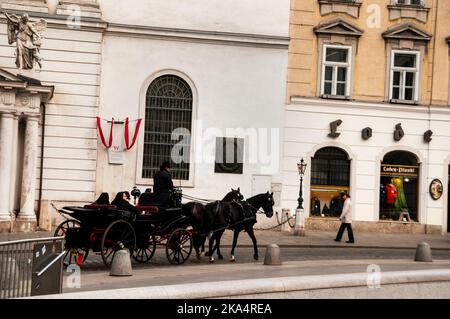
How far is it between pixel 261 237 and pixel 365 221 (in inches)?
221

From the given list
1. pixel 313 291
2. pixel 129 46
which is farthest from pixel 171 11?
pixel 313 291

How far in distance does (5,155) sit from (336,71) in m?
13.2

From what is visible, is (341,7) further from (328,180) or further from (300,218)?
(300,218)

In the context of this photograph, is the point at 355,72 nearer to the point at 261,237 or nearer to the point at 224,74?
the point at 224,74

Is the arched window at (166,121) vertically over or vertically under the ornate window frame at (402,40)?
under

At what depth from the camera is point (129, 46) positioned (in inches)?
1299

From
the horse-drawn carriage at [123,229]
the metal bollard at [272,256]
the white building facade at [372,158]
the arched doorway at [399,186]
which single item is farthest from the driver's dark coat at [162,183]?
the arched doorway at [399,186]

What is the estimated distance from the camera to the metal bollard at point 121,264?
17875mm

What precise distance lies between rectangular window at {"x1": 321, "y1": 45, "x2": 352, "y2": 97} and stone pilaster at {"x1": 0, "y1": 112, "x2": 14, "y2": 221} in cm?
1220

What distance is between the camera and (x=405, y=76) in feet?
117

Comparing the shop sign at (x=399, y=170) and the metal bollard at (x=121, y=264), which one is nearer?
the metal bollard at (x=121, y=264)

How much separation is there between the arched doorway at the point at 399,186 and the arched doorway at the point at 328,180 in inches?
61.1

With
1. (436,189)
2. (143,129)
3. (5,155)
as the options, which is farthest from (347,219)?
(5,155)

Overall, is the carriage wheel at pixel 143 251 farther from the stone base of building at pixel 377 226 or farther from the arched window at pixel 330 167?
the arched window at pixel 330 167
